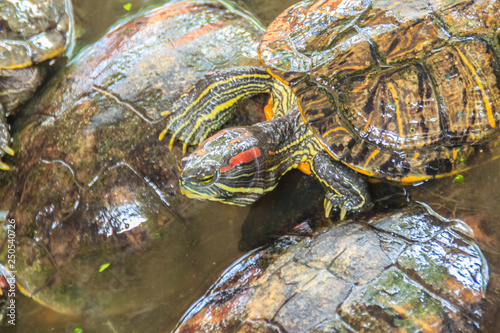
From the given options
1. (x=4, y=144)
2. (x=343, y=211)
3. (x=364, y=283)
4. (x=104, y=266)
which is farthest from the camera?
(x=4, y=144)

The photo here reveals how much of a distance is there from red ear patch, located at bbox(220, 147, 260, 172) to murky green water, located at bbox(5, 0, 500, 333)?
0.57 m

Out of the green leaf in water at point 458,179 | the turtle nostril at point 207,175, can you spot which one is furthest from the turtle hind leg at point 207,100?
the green leaf in water at point 458,179

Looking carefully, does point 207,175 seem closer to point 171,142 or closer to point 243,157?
point 243,157

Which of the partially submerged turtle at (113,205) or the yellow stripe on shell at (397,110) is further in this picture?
the partially submerged turtle at (113,205)

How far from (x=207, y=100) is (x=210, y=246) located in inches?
52.1

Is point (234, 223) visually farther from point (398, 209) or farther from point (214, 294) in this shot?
point (398, 209)

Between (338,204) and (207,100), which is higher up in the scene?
(207,100)

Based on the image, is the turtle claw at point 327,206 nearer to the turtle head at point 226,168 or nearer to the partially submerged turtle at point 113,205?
the turtle head at point 226,168

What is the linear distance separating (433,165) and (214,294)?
78.6 inches

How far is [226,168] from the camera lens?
289cm

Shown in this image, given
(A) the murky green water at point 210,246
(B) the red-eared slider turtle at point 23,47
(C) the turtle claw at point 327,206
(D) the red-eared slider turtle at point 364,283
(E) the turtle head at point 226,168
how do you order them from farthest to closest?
1. (B) the red-eared slider turtle at point 23,47
2. (C) the turtle claw at point 327,206
3. (A) the murky green water at point 210,246
4. (E) the turtle head at point 226,168
5. (D) the red-eared slider turtle at point 364,283

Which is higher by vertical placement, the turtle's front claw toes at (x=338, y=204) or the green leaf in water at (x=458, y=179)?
the turtle's front claw toes at (x=338, y=204)

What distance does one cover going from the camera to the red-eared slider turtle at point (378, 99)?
2.71 metres

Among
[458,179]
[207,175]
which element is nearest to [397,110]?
[458,179]
